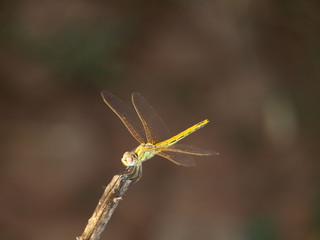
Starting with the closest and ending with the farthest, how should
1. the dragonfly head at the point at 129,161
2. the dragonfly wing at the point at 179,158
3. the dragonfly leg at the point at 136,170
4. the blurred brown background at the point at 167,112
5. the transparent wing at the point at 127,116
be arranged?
1. the dragonfly leg at the point at 136,170
2. the dragonfly head at the point at 129,161
3. the dragonfly wing at the point at 179,158
4. the transparent wing at the point at 127,116
5. the blurred brown background at the point at 167,112

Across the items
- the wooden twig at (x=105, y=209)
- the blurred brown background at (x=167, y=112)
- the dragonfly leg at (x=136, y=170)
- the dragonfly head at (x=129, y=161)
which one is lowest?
the wooden twig at (x=105, y=209)

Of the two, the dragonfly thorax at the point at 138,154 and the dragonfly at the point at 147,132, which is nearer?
the dragonfly thorax at the point at 138,154

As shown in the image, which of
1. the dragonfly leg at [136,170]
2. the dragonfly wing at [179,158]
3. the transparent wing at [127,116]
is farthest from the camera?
the transparent wing at [127,116]

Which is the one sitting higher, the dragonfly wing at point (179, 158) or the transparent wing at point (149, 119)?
the transparent wing at point (149, 119)

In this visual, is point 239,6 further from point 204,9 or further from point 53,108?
point 53,108

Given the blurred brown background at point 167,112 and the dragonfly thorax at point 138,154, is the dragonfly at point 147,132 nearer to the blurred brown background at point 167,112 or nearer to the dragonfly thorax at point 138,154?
the dragonfly thorax at point 138,154

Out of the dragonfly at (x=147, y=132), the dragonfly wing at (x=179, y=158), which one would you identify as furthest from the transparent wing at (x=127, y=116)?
the dragonfly wing at (x=179, y=158)

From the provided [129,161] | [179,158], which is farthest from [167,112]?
[129,161]
